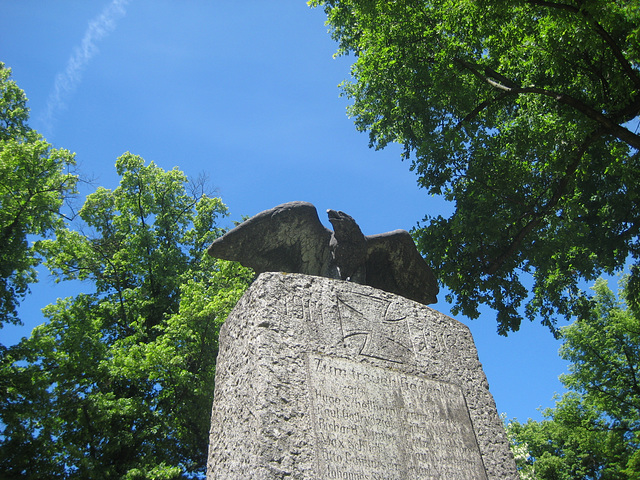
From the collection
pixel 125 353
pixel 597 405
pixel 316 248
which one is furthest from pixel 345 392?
pixel 597 405

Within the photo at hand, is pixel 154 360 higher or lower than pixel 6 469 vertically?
higher

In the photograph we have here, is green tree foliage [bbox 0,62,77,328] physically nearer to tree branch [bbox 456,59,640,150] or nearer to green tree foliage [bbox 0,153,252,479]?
green tree foliage [bbox 0,153,252,479]

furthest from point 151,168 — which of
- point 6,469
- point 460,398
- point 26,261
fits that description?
point 460,398

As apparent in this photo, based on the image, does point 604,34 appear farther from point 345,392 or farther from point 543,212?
point 345,392

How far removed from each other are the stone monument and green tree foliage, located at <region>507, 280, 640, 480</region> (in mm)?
15542

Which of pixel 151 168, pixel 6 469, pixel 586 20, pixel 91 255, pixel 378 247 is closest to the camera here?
pixel 378 247

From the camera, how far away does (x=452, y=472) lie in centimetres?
365

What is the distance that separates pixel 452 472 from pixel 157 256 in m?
12.8

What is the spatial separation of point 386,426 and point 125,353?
10100mm

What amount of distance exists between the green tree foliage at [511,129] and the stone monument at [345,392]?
5.66 metres

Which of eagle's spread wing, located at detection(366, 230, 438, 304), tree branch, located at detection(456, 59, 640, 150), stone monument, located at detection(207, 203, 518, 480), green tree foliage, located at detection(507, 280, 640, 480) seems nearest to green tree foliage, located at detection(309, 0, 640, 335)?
tree branch, located at detection(456, 59, 640, 150)

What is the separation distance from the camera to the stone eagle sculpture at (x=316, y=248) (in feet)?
15.4

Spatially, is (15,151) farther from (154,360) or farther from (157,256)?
(154,360)

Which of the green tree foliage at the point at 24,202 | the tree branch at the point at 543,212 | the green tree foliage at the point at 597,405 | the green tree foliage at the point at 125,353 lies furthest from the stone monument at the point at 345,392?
the green tree foliage at the point at 597,405
